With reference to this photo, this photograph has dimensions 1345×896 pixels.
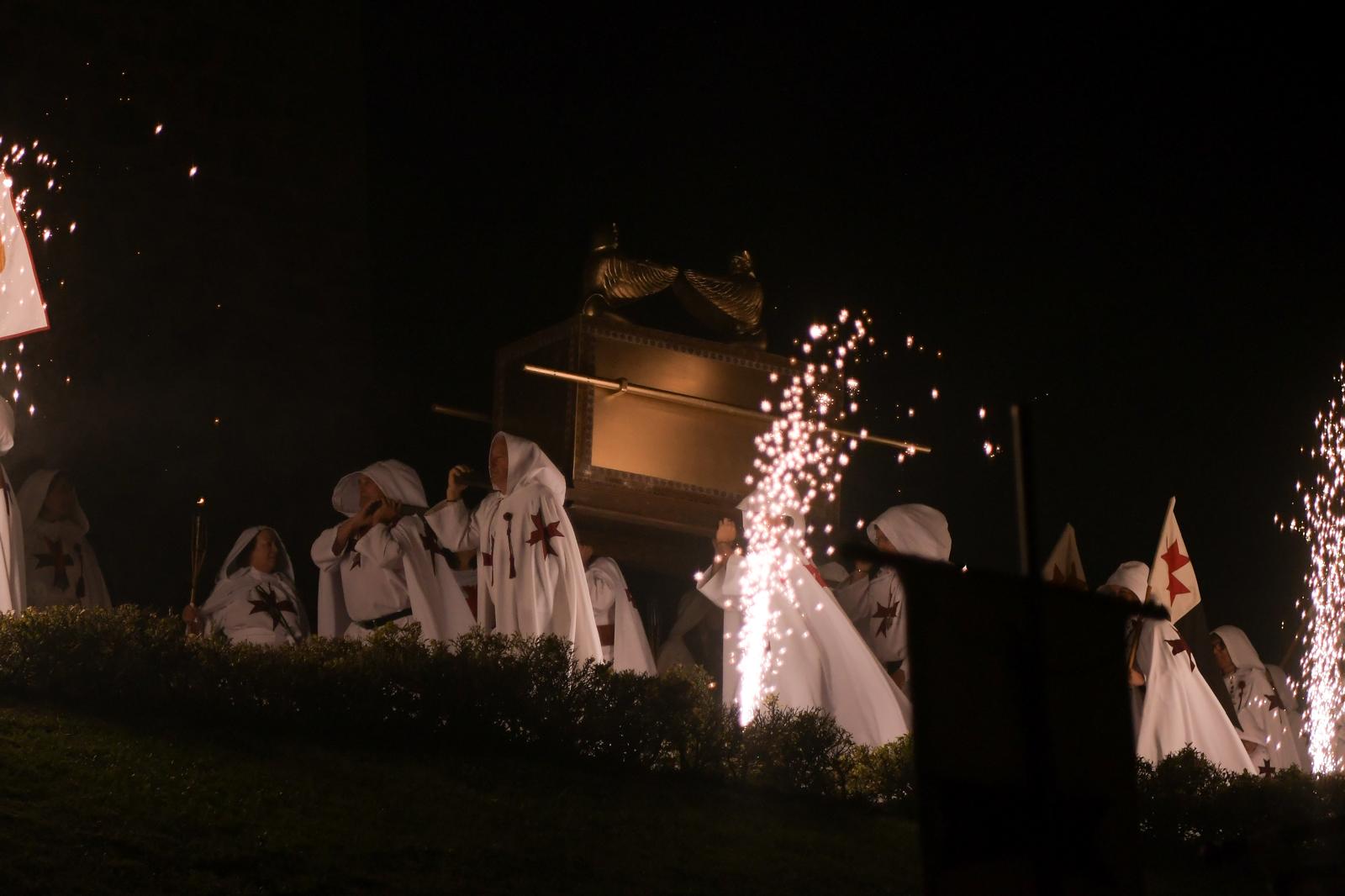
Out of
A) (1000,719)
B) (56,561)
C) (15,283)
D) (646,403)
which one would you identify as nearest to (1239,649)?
(646,403)

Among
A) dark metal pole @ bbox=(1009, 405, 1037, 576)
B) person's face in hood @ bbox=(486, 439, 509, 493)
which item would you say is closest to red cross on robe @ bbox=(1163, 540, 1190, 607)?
person's face in hood @ bbox=(486, 439, 509, 493)

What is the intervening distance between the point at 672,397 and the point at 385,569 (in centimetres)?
286

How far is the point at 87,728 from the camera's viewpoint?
10188 mm

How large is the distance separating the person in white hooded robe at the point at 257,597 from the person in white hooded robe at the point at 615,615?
221 centimetres

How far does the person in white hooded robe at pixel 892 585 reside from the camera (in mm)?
15391

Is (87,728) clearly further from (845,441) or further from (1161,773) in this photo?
(845,441)

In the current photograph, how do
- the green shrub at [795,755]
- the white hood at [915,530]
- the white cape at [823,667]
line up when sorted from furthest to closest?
the white hood at [915,530]
the white cape at [823,667]
the green shrub at [795,755]

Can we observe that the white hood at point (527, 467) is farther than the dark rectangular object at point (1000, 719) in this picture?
Yes

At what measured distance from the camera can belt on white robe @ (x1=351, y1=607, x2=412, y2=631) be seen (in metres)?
14.5

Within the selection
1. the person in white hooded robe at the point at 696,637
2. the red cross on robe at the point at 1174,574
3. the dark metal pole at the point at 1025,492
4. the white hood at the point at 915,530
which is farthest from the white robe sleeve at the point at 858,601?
the dark metal pole at the point at 1025,492

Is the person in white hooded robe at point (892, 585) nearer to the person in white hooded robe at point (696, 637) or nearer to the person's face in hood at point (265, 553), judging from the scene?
the person in white hooded robe at point (696, 637)

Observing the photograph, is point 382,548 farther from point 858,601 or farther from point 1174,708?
point 1174,708

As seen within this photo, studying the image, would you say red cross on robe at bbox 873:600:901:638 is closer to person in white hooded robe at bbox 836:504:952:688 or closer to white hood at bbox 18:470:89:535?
person in white hooded robe at bbox 836:504:952:688

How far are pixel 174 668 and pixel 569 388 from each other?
5.29 meters
